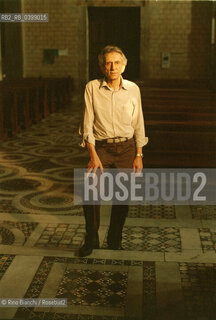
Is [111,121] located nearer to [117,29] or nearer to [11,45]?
[11,45]

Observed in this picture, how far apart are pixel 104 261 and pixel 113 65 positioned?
1.36 m

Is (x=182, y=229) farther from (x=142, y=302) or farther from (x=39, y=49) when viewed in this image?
(x=39, y=49)

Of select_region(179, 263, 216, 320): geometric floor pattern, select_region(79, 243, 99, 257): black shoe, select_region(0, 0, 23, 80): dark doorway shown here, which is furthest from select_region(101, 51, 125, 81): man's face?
select_region(0, 0, 23, 80): dark doorway

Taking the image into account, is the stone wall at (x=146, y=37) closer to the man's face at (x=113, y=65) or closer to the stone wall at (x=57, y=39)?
the stone wall at (x=57, y=39)

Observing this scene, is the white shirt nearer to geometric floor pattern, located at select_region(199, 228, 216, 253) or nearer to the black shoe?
the black shoe

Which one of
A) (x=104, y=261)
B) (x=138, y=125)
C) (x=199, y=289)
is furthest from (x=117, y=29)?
(x=199, y=289)

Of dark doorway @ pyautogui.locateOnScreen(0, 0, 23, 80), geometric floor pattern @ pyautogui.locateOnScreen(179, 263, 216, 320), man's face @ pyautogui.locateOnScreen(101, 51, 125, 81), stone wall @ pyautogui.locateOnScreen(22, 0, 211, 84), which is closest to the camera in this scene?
geometric floor pattern @ pyautogui.locateOnScreen(179, 263, 216, 320)

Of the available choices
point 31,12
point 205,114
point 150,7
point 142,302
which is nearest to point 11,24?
point 31,12

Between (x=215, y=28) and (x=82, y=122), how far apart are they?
10561mm

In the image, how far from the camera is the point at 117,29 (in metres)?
14.6

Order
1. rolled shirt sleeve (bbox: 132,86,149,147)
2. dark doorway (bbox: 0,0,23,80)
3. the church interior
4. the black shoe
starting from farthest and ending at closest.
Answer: dark doorway (bbox: 0,0,23,80) → the black shoe → rolled shirt sleeve (bbox: 132,86,149,147) → the church interior

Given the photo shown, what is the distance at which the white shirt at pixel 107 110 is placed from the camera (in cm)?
307

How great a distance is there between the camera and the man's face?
2967mm

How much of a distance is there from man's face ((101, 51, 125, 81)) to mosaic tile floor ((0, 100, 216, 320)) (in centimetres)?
129
